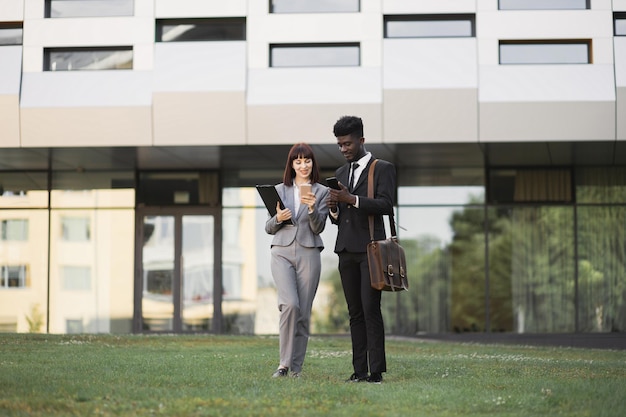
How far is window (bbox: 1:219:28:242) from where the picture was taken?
78.8ft

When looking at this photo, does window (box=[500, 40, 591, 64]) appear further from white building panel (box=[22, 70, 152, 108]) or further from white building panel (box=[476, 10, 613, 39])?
white building panel (box=[22, 70, 152, 108])

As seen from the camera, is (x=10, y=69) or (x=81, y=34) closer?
(x=10, y=69)

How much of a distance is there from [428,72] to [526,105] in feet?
6.75

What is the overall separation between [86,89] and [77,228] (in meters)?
4.33

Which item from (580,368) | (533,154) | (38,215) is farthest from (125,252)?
(580,368)

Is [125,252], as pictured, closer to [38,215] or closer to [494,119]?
[38,215]

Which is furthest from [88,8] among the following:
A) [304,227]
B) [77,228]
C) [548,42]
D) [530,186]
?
[304,227]

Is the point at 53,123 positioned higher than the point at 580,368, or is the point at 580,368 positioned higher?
the point at 53,123

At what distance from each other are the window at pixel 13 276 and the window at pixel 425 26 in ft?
33.7

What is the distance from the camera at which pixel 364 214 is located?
8727 millimetres

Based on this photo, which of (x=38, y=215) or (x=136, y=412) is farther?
(x=38, y=215)

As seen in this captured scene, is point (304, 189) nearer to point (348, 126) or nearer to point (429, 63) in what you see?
point (348, 126)

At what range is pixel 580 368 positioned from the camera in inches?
433

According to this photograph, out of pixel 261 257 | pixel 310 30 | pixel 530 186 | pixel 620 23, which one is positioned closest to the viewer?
pixel 310 30
